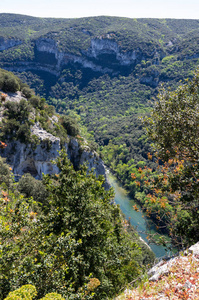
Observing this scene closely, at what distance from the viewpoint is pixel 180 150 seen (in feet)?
28.6

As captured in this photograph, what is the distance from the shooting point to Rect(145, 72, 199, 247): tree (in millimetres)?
7906

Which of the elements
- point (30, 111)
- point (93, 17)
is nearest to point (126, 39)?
point (93, 17)

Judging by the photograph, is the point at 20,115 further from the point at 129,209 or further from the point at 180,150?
the point at 129,209

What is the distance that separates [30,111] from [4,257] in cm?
2734

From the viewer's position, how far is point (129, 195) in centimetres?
6225

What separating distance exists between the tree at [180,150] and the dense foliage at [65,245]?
2799mm

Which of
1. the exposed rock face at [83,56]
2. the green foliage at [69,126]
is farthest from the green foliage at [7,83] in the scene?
the exposed rock face at [83,56]

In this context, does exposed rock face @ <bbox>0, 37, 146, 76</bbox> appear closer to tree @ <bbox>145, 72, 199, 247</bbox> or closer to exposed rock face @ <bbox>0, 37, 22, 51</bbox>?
exposed rock face @ <bbox>0, 37, 22, 51</bbox>

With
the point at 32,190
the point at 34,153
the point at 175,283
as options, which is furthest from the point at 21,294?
the point at 34,153

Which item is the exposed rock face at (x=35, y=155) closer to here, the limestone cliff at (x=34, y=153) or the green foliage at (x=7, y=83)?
the limestone cliff at (x=34, y=153)

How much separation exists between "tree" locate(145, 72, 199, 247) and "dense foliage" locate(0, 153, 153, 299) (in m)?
2.80

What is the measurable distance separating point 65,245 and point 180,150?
6.03 metres

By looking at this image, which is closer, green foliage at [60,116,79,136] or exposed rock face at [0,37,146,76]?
green foliage at [60,116,79,136]

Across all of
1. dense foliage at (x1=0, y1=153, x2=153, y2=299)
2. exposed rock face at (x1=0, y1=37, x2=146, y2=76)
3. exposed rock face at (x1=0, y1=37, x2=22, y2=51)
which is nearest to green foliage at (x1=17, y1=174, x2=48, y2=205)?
dense foliage at (x1=0, y1=153, x2=153, y2=299)
